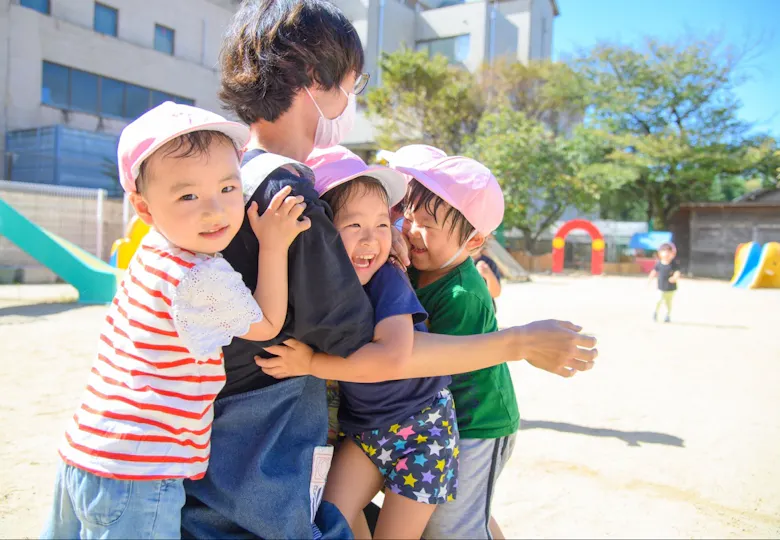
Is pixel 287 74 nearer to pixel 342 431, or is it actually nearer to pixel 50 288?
pixel 342 431

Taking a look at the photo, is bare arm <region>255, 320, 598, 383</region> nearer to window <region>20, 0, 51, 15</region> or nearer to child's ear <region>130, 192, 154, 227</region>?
child's ear <region>130, 192, 154, 227</region>

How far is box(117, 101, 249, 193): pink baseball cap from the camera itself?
4.06 ft

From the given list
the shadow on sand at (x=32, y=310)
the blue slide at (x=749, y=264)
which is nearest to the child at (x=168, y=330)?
the shadow on sand at (x=32, y=310)

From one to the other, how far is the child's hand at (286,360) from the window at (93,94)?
73.9 feet

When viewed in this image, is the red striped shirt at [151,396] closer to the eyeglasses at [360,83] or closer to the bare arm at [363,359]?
the bare arm at [363,359]

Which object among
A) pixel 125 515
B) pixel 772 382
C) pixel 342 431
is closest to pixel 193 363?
pixel 125 515

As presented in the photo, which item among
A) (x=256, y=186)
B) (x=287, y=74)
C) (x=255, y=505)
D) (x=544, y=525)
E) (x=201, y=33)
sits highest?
(x=201, y=33)

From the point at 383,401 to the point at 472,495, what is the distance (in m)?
0.49

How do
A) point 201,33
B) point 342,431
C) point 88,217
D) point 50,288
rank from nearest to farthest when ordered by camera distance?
point 342,431 < point 50,288 < point 88,217 < point 201,33

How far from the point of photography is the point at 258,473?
131 centimetres

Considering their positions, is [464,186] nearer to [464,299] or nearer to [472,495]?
[464,299]

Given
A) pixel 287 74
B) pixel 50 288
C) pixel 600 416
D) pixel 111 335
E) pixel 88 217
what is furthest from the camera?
pixel 88 217

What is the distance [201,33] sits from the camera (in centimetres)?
2328

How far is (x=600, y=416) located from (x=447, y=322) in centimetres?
392
